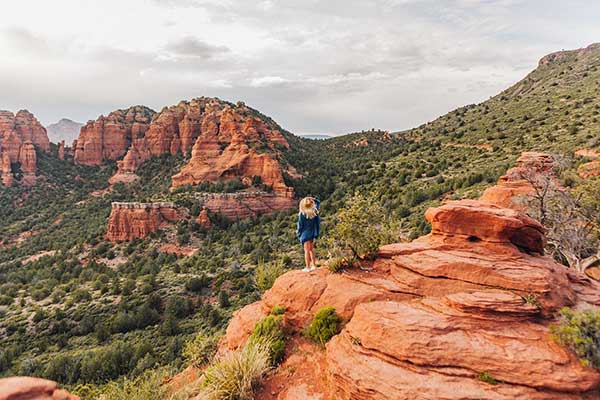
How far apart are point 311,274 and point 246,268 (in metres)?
27.7

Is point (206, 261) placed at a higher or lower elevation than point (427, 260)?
lower

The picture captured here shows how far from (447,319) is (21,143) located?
12267cm

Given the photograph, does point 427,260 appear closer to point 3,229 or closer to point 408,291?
point 408,291

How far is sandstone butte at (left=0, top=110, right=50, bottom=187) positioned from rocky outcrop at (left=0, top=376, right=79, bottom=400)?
105m

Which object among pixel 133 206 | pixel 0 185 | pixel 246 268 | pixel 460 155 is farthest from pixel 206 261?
pixel 0 185

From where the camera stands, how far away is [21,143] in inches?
3583

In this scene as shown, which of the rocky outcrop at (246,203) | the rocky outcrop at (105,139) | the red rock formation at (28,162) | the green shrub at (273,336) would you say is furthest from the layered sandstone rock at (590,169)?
the red rock formation at (28,162)

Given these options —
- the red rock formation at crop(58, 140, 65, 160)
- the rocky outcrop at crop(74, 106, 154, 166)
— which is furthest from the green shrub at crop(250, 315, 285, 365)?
the red rock formation at crop(58, 140, 65, 160)

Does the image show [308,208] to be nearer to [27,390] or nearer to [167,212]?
[27,390]

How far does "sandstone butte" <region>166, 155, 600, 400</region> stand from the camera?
16.6 ft

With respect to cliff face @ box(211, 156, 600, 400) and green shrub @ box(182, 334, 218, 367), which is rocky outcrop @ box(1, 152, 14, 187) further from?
cliff face @ box(211, 156, 600, 400)

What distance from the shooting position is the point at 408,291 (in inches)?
297

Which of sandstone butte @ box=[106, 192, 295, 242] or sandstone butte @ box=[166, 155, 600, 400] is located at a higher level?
sandstone butte @ box=[166, 155, 600, 400]

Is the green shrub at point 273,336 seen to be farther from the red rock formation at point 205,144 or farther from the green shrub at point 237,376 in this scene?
the red rock formation at point 205,144
